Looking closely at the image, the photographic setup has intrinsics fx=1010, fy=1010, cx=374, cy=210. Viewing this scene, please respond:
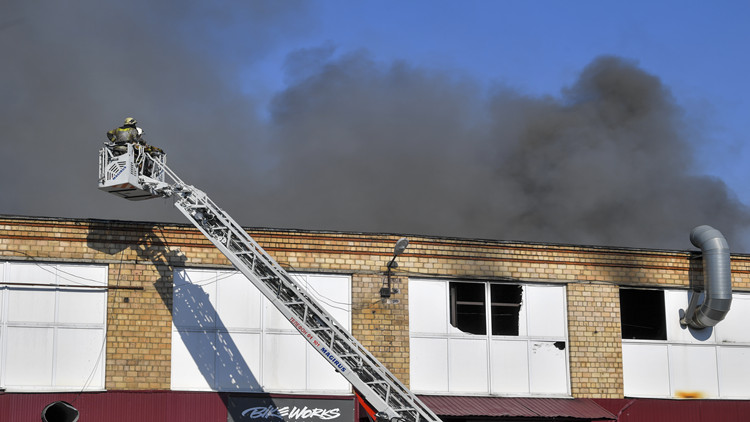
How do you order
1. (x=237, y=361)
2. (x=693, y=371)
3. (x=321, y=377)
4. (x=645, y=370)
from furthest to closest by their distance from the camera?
(x=693, y=371) → (x=645, y=370) → (x=321, y=377) → (x=237, y=361)

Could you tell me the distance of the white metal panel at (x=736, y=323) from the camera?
830 inches

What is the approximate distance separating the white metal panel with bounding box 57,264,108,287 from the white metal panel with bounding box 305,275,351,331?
3755 millimetres

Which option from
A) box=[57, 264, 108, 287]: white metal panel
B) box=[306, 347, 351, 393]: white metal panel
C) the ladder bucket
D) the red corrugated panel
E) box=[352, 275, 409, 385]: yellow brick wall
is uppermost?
the ladder bucket

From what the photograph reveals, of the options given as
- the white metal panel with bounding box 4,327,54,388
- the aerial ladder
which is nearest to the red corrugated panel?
the aerial ladder

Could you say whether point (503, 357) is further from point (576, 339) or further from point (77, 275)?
point (77, 275)

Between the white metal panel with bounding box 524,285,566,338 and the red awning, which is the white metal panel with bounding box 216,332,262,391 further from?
the white metal panel with bounding box 524,285,566,338

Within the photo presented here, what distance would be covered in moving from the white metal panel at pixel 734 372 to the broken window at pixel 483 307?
455 centimetres

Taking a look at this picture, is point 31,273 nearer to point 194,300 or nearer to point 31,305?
point 31,305

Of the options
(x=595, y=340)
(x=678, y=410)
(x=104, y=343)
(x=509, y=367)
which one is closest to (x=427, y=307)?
(x=509, y=367)

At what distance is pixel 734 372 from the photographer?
21.0 meters

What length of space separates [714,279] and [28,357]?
43.3ft

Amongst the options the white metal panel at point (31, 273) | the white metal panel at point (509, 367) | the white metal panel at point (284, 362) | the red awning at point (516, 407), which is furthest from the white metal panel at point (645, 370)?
the white metal panel at point (31, 273)

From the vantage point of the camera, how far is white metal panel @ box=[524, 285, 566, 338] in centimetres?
2023

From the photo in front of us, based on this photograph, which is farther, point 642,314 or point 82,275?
point 642,314
